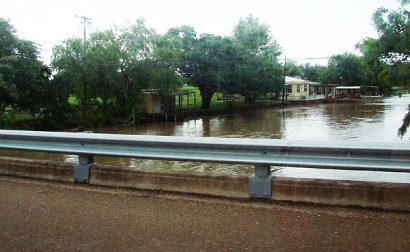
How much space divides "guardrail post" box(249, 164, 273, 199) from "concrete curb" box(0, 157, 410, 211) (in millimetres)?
77

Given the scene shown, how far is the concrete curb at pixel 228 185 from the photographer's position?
461 centimetres

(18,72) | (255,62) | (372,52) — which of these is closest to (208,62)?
(255,62)

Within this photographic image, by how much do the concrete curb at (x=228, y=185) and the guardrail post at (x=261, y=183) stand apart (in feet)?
0.25

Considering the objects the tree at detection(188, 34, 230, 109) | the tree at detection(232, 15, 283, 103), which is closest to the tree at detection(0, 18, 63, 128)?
the tree at detection(188, 34, 230, 109)

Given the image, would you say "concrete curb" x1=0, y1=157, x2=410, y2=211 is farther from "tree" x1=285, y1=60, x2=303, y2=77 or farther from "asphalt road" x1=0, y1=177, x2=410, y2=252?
"tree" x1=285, y1=60, x2=303, y2=77

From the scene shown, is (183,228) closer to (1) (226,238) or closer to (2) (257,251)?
(1) (226,238)

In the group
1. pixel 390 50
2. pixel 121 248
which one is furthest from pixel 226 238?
pixel 390 50

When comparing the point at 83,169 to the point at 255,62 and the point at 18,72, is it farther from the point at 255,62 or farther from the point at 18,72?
the point at 255,62

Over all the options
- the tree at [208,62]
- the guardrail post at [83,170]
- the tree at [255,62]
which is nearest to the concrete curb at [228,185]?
the guardrail post at [83,170]

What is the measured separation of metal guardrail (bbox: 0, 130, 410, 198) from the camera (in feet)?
14.9

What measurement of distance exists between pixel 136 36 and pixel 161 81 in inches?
177

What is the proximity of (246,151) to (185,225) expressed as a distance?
124 cm

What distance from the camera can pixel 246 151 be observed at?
5.01 meters

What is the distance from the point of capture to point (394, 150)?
4418 mm
